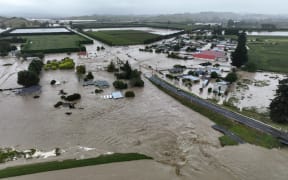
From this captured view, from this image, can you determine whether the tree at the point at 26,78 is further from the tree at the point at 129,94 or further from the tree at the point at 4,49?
the tree at the point at 4,49

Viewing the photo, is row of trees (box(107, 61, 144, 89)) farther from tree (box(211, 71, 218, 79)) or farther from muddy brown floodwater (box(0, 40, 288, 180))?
tree (box(211, 71, 218, 79))

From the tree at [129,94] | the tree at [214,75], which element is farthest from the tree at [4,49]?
the tree at [214,75]

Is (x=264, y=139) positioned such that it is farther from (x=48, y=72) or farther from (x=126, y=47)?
(x=126, y=47)

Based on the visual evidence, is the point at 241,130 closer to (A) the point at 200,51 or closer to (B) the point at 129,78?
(B) the point at 129,78

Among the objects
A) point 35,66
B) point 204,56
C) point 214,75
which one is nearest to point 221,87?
point 214,75

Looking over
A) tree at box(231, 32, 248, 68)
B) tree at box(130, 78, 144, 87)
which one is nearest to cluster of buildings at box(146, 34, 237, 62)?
tree at box(231, 32, 248, 68)
